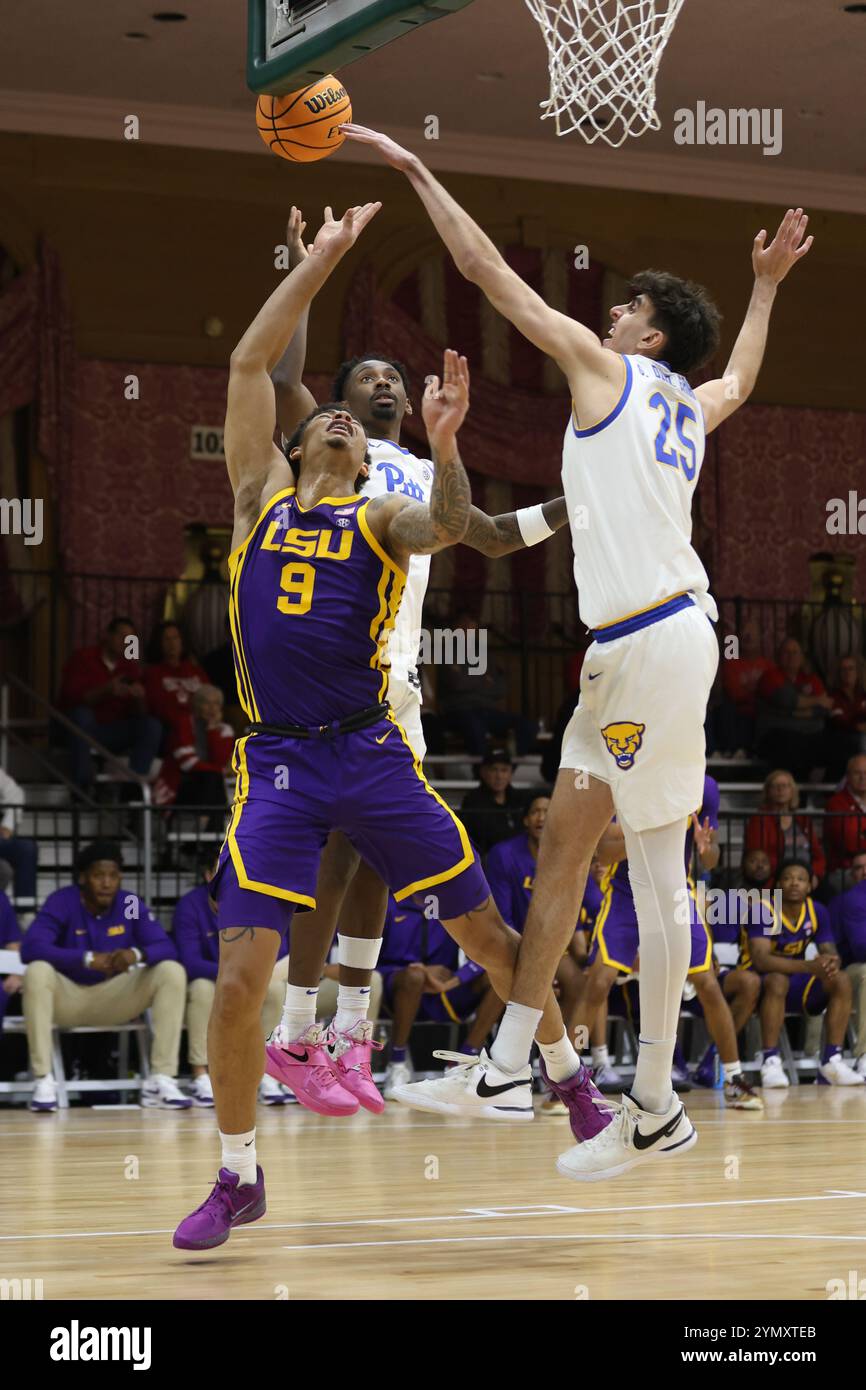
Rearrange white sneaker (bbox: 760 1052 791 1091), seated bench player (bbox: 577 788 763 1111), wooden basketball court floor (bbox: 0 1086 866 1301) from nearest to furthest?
1. wooden basketball court floor (bbox: 0 1086 866 1301)
2. seated bench player (bbox: 577 788 763 1111)
3. white sneaker (bbox: 760 1052 791 1091)

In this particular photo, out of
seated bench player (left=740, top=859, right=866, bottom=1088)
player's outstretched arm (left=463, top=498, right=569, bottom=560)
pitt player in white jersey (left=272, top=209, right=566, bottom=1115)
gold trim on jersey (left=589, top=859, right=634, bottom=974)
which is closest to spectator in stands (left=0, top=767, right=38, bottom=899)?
gold trim on jersey (left=589, top=859, right=634, bottom=974)

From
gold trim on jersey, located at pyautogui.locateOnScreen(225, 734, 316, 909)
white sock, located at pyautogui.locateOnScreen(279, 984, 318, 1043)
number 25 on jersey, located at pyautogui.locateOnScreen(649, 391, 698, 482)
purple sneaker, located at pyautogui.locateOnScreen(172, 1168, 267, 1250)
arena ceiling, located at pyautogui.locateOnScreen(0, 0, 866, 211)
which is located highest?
arena ceiling, located at pyautogui.locateOnScreen(0, 0, 866, 211)

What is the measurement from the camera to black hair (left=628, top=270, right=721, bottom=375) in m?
5.23

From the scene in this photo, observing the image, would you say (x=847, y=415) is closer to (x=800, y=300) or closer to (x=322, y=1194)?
(x=800, y=300)

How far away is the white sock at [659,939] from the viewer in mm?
4996

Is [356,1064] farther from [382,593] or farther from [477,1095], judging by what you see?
[382,593]

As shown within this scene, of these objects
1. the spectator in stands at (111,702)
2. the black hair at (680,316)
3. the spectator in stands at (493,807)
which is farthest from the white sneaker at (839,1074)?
the black hair at (680,316)

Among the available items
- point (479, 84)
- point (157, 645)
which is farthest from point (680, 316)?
point (479, 84)

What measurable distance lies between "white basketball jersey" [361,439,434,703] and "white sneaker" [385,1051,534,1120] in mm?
1418

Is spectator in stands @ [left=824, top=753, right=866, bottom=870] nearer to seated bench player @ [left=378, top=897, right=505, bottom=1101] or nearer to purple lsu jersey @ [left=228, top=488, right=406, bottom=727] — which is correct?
seated bench player @ [left=378, top=897, right=505, bottom=1101]

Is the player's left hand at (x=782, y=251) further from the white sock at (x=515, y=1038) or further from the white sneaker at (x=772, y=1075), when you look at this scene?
the white sneaker at (x=772, y=1075)

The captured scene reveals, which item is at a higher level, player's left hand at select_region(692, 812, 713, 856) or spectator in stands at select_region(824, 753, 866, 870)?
player's left hand at select_region(692, 812, 713, 856)

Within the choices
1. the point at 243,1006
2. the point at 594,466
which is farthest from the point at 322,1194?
the point at 594,466

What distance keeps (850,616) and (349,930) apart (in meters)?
12.6
